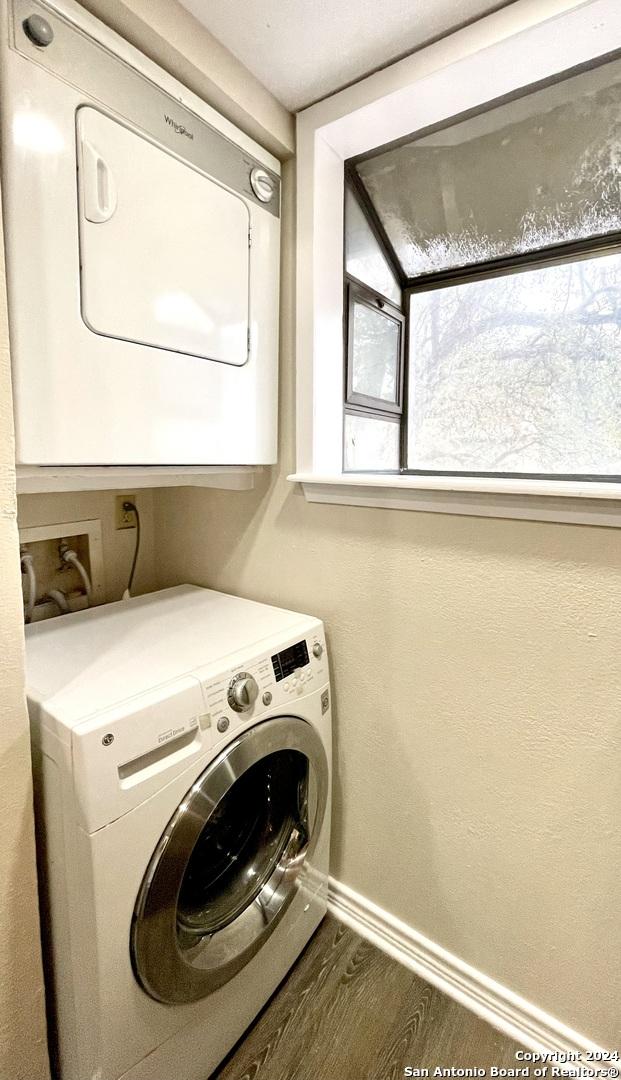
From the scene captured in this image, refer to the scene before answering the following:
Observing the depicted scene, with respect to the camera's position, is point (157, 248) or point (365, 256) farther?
point (365, 256)

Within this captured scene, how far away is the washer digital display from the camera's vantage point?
1066 millimetres

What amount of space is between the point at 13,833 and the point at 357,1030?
920 mm

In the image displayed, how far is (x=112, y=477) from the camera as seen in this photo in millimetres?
1006

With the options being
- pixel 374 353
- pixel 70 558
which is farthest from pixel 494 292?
pixel 70 558

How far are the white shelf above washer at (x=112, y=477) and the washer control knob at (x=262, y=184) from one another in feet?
2.14

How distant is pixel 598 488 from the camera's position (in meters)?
0.88

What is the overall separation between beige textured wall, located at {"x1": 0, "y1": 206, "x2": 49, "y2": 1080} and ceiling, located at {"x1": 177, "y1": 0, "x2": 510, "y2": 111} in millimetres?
704

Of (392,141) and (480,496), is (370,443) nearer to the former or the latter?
(480,496)

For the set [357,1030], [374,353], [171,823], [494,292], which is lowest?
[357,1030]

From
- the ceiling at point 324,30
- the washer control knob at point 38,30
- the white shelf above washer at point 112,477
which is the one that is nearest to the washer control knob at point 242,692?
the white shelf above washer at point 112,477

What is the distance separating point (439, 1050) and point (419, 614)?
950 mm

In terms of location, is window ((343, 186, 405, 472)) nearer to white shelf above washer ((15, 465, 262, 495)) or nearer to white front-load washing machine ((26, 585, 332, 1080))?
white shelf above washer ((15, 465, 262, 495))

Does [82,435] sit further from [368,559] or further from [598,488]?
[598,488]

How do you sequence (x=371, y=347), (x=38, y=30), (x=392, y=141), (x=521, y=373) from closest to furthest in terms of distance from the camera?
(x=38, y=30)
(x=392, y=141)
(x=521, y=373)
(x=371, y=347)
